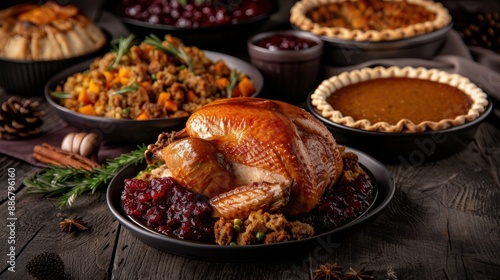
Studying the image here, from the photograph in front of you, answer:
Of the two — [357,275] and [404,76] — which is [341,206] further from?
[404,76]

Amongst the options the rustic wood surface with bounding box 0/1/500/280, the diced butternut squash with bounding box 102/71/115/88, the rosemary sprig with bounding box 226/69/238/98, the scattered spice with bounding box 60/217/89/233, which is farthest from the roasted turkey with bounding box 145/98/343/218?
the diced butternut squash with bounding box 102/71/115/88

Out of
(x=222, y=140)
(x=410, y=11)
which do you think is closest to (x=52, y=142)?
(x=222, y=140)

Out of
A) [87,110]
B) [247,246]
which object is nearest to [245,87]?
[87,110]

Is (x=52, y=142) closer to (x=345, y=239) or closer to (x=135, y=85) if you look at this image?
(x=135, y=85)

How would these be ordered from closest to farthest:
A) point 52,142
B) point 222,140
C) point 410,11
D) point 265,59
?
1. point 222,140
2. point 52,142
3. point 265,59
4. point 410,11

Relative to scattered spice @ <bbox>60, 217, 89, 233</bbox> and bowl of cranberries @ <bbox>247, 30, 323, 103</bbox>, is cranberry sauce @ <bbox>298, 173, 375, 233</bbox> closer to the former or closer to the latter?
scattered spice @ <bbox>60, 217, 89, 233</bbox>
